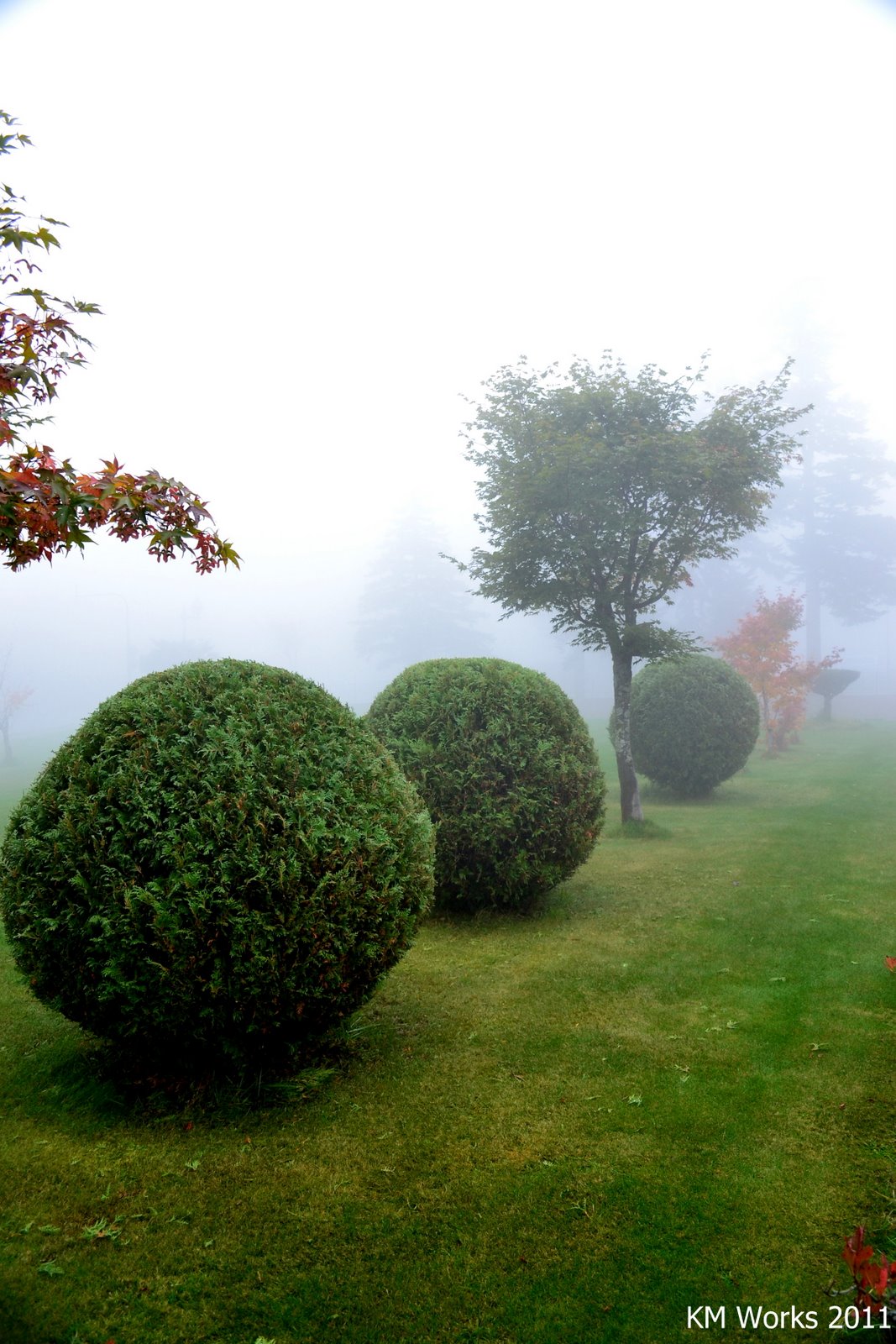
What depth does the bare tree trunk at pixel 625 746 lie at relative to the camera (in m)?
14.7

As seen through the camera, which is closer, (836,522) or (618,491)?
(618,491)

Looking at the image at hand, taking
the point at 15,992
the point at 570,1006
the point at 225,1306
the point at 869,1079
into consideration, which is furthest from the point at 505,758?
the point at 225,1306

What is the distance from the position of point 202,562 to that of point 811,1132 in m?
4.55

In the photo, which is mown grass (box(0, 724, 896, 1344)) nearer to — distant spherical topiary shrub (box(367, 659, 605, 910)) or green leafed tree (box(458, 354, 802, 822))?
distant spherical topiary shrub (box(367, 659, 605, 910))

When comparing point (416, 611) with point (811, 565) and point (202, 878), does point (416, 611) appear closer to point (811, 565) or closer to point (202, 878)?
point (811, 565)

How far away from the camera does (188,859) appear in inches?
170

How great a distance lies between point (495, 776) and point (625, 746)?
7.31 meters

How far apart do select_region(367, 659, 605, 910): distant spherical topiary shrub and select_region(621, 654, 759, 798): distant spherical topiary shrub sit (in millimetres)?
8977

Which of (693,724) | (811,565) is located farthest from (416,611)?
(693,724)

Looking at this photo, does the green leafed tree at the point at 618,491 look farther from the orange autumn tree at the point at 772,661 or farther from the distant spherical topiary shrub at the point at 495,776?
the orange autumn tree at the point at 772,661

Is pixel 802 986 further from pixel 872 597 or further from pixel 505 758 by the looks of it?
pixel 872 597

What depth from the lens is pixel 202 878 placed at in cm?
431

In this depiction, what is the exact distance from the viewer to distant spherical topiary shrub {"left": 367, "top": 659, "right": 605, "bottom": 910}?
8359 millimetres

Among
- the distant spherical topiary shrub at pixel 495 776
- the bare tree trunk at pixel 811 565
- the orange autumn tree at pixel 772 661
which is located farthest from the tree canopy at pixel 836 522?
the distant spherical topiary shrub at pixel 495 776
